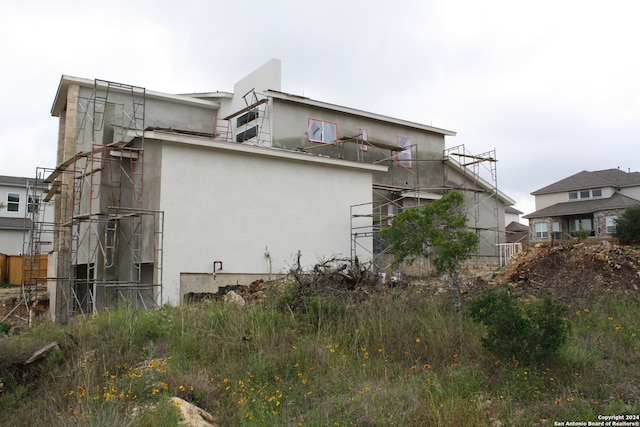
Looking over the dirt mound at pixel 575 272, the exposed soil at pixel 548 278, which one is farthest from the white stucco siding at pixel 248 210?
the dirt mound at pixel 575 272

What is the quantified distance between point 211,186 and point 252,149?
209cm

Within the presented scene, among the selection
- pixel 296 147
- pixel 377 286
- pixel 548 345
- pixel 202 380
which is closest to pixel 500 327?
pixel 548 345

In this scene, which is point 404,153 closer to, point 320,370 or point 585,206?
point 320,370

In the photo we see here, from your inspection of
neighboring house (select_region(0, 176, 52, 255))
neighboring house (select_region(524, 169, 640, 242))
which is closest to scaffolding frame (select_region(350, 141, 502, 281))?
neighboring house (select_region(524, 169, 640, 242))

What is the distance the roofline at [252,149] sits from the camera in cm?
1792

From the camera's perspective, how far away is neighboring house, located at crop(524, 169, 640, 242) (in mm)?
41969

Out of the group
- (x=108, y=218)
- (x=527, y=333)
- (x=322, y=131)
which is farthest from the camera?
(x=322, y=131)

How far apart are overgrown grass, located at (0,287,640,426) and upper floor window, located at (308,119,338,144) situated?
14511mm

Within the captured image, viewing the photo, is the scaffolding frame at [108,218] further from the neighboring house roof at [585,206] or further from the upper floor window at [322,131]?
the neighboring house roof at [585,206]

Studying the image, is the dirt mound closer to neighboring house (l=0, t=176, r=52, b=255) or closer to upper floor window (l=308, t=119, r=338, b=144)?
upper floor window (l=308, t=119, r=338, b=144)

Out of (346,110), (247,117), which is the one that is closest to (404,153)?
(346,110)

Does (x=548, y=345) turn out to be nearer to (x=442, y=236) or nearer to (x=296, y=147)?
Answer: (x=442, y=236)

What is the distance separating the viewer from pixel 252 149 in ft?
64.9

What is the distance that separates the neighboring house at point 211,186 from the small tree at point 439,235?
26.3 ft
